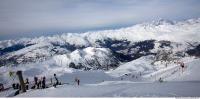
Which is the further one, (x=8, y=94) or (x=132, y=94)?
(x=8, y=94)

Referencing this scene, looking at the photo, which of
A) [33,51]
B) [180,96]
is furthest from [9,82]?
[33,51]

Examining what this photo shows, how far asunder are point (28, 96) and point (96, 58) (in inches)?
3372

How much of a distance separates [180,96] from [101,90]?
6.84 ft

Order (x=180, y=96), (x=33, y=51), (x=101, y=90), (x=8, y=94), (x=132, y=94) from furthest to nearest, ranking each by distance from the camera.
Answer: (x=33, y=51) → (x=8, y=94) → (x=101, y=90) → (x=132, y=94) → (x=180, y=96)

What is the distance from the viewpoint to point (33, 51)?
13938cm

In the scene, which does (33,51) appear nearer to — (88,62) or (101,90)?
(88,62)

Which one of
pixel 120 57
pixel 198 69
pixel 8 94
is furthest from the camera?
pixel 120 57

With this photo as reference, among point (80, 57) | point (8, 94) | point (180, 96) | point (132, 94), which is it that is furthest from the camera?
point (80, 57)

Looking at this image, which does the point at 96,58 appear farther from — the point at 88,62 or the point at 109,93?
the point at 109,93

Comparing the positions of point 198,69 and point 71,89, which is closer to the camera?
point 71,89

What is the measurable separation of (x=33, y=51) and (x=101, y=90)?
134m

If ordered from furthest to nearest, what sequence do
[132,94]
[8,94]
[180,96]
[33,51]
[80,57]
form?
[33,51] → [80,57] → [8,94] → [132,94] → [180,96]

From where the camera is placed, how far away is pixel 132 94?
7.46 m

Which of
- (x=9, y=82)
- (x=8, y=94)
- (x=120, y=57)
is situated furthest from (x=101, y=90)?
(x=120, y=57)
